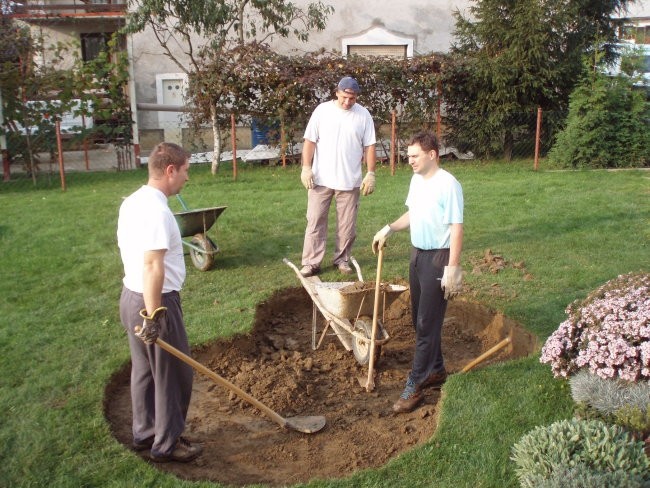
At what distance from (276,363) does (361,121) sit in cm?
268

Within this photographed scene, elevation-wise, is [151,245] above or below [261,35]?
below

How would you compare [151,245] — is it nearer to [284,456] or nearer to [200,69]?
[284,456]

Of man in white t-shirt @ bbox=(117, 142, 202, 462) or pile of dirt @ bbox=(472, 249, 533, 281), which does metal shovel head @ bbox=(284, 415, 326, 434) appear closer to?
man in white t-shirt @ bbox=(117, 142, 202, 462)

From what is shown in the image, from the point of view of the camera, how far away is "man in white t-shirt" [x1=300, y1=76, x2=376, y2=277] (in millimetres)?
6824

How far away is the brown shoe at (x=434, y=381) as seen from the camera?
471 centimetres

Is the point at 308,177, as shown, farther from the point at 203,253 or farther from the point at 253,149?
the point at 253,149

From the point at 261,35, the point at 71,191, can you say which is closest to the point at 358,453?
the point at 71,191

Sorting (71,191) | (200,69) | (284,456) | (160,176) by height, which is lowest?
(284,456)

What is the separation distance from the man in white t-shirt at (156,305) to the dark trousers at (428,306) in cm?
160

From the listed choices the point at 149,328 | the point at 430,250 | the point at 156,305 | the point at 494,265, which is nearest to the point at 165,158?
the point at 156,305

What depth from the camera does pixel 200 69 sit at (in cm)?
1470

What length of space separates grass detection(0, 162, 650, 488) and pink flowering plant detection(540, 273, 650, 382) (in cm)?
29

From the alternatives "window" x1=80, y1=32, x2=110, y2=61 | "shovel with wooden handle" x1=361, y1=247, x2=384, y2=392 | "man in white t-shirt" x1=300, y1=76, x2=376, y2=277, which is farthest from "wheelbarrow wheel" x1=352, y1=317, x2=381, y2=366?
"window" x1=80, y1=32, x2=110, y2=61

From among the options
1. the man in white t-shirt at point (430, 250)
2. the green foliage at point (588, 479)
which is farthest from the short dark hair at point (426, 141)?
the green foliage at point (588, 479)
